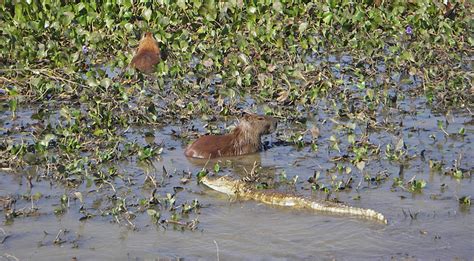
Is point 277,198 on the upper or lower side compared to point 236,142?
lower

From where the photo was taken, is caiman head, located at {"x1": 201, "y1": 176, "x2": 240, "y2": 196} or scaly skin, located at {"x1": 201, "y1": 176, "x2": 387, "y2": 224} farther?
caiman head, located at {"x1": 201, "y1": 176, "x2": 240, "y2": 196}

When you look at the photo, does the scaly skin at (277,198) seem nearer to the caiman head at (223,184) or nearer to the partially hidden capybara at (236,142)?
the caiman head at (223,184)

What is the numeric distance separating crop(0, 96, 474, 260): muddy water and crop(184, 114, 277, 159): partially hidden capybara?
8cm

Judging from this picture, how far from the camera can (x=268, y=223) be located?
575 centimetres

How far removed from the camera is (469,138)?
24.6ft

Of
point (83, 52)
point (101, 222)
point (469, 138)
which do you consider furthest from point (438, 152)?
point (83, 52)

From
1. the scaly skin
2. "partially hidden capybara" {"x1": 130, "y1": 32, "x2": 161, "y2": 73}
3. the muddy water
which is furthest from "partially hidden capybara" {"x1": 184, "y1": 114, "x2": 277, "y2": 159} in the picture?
"partially hidden capybara" {"x1": 130, "y1": 32, "x2": 161, "y2": 73}

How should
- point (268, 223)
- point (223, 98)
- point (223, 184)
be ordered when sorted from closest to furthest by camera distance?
point (268, 223) → point (223, 184) → point (223, 98)

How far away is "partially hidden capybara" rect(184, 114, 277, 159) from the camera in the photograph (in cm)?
705

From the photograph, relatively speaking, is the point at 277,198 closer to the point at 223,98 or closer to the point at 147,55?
the point at 223,98

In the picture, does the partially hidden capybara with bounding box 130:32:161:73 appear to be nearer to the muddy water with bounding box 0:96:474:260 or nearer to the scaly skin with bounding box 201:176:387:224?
the muddy water with bounding box 0:96:474:260

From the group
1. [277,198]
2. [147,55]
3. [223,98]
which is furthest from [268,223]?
[147,55]

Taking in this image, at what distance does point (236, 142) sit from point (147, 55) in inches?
85.2

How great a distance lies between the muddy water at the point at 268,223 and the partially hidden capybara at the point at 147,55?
192 cm
